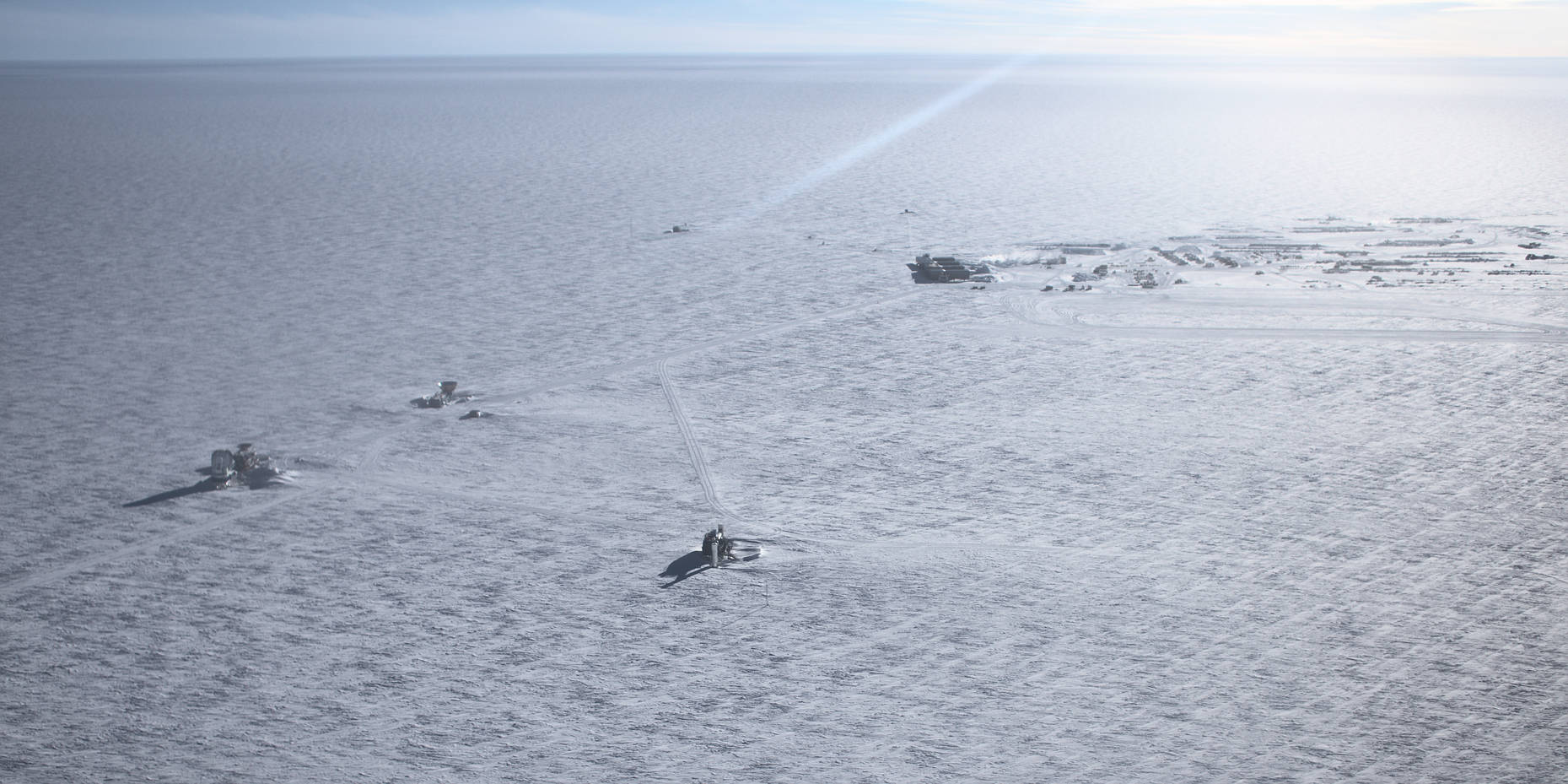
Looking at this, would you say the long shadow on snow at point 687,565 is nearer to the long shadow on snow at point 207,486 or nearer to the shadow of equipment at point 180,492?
the long shadow on snow at point 207,486

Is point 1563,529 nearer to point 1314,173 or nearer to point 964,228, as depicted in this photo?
point 964,228

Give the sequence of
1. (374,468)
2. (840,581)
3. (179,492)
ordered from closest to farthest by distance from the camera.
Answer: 1. (840,581)
2. (179,492)
3. (374,468)

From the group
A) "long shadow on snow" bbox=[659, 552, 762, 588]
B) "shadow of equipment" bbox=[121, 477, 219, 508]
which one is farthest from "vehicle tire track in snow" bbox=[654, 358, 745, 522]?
"shadow of equipment" bbox=[121, 477, 219, 508]

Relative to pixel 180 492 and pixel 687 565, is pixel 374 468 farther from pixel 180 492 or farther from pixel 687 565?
pixel 687 565

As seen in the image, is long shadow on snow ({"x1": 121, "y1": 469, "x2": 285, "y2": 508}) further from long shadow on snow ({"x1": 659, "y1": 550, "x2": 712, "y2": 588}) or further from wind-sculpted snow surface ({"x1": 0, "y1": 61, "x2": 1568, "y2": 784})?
long shadow on snow ({"x1": 659, "y1": 550, "x2": 712, "y2": 588})

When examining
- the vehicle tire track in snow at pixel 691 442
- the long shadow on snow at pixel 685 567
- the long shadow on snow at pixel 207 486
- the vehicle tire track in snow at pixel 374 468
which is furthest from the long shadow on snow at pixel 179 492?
the long shadow on snow at pixel 685 567

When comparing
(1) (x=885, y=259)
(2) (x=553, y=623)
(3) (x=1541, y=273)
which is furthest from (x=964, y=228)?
(2) (x=553, y=623)

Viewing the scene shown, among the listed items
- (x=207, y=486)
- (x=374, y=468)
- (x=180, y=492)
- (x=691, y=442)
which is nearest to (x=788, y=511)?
(x=691, y=442)
